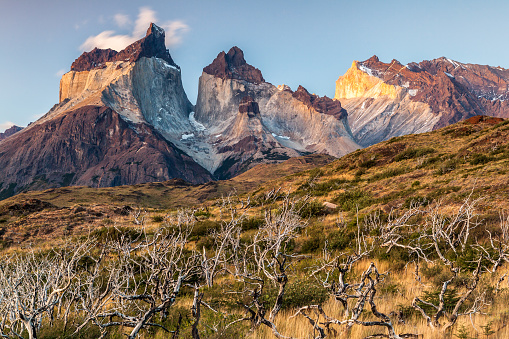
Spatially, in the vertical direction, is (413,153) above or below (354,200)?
above

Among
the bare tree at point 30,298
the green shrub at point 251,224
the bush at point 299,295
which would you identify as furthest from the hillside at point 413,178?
the bare tree at point 30,298

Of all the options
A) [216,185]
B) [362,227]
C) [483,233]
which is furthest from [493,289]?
[216,185]

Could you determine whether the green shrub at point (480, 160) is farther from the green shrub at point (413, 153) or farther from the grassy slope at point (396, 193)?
the green shrub at point (413, 153)

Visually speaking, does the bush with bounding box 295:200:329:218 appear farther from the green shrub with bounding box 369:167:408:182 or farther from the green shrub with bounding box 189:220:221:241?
the green shrub with bounding box 369:167:408:182

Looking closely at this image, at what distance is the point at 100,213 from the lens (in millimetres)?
33906

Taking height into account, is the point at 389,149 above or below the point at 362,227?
above

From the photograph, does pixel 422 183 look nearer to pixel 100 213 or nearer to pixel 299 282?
pixel 299 282

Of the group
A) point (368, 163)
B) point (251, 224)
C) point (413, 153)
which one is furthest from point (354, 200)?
point (413, 153)

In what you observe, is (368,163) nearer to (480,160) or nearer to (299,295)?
(480,160)

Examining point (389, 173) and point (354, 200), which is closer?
point (354, 200)

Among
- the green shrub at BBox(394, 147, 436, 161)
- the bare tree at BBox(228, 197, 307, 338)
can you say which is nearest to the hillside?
the green shrub at BBox(394, 147, 436, 161)

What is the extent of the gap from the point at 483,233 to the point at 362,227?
4.35 metres

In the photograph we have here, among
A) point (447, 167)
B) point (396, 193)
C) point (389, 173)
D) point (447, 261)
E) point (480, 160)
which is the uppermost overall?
point (480, 160)

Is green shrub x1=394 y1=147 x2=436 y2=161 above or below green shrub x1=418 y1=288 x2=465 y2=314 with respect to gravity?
above
